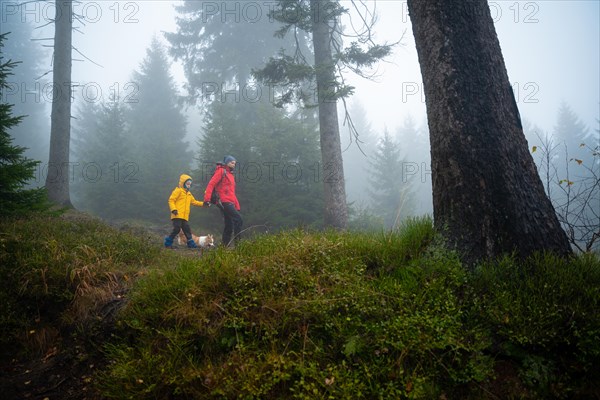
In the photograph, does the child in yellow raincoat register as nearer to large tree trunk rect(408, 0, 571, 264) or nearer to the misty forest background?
the misty forest background

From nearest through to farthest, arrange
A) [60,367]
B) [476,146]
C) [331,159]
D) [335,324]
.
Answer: [335,324] < [60,367] < [476,146] < [331,159]

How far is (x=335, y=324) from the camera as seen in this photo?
2.57 m

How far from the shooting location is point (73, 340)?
341 centimetres

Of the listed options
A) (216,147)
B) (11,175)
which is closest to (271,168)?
(216,147)

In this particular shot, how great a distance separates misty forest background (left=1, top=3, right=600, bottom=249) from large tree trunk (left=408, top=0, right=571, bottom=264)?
22.7 inches

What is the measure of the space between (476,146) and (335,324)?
2398mm

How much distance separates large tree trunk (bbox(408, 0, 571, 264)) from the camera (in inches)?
123

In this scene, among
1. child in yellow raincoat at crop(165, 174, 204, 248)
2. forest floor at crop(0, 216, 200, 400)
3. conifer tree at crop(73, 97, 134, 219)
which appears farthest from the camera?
conifer tree at crop(73, 97, 134, 219)

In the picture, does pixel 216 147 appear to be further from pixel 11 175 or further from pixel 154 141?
pixel 154 141

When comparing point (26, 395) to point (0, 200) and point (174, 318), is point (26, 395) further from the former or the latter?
point (0, 200)

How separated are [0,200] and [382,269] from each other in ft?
23.4

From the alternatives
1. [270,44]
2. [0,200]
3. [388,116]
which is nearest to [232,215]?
[0,200]

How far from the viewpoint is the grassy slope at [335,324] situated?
222 cm

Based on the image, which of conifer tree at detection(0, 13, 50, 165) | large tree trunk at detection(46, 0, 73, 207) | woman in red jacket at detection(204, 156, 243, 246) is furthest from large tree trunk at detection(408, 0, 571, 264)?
conifer tree at detection(0, 13, 50, 165)
